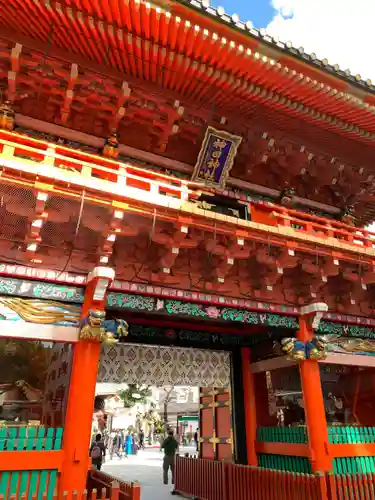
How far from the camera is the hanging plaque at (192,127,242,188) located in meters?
8.84

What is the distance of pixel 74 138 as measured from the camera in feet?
27.3

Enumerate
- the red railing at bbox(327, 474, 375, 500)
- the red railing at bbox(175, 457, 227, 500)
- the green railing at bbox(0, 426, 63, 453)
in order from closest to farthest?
1. the green railing at bbox(0, 426, 63, 453)
2. the red railing at bbox(327, 474, 375, 500)
3. the red railing at bbox(175, 457, 227, 500)

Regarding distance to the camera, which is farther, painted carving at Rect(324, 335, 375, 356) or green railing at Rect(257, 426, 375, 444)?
painted carving at Rect(324, 335, 375, 356)

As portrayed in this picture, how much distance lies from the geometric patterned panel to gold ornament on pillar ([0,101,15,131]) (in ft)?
16.6

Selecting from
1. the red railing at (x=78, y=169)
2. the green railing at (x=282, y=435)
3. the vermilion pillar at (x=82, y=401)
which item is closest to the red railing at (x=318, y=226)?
the red railing at (x=78, y=169)

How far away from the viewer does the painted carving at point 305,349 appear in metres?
8.12

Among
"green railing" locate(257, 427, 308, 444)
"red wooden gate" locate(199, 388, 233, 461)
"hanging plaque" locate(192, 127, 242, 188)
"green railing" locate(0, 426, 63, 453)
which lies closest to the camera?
"green railing" locate(0, 426, 63, 453)

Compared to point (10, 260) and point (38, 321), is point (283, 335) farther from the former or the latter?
point (10, 260)

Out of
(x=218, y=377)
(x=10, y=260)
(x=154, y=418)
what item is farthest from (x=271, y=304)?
(x=154, y=418)

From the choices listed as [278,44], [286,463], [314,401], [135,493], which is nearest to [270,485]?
[286,463]

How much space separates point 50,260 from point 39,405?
3342 mm

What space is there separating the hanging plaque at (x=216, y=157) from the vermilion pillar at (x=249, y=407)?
4700mm

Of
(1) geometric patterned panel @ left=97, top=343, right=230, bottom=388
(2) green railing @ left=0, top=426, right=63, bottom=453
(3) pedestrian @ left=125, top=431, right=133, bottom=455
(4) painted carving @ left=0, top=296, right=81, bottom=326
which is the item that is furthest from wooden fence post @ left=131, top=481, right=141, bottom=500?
(3) pedestrian @ left=125, top=431, right=133, bottom=455

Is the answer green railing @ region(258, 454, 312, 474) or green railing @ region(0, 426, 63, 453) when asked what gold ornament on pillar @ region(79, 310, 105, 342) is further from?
green railing @ region(258, 454, 312, 474)
